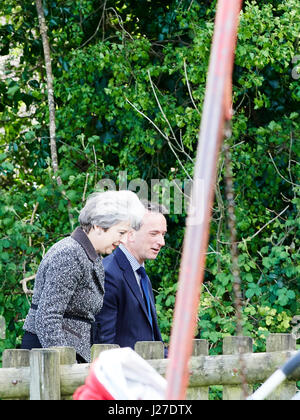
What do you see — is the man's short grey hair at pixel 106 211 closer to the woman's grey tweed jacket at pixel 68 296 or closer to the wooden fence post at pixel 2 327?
the woman's grey tweed jacket at pixel 68 296

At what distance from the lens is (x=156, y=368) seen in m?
3.21

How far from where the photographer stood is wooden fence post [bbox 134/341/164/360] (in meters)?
3.25

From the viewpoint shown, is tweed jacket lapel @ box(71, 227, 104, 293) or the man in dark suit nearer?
tweed jacket lapel @ box(71, 227, 104, 293)

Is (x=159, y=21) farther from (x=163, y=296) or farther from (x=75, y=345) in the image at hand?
(x=75, y=345)

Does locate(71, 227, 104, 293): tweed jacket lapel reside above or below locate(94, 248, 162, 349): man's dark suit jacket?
above

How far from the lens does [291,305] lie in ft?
19.9

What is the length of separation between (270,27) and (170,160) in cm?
146

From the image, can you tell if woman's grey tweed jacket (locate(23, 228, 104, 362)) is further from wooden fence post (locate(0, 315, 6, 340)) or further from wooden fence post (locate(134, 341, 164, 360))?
wooden fence post (locate(0, 315, 6, 340))

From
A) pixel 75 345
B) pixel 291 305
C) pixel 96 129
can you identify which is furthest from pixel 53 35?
pixel 75 345

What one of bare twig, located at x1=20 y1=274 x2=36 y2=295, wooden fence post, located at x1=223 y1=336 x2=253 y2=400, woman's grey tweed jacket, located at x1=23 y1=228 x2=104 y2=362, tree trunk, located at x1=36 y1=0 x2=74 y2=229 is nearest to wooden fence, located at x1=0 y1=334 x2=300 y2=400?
wooden fence post, located at x1=223 y1=336 x2=253 y2=400

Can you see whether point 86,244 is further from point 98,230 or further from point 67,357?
point 67,357

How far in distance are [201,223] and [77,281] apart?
216 centimetres

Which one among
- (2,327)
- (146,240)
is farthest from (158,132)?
(146,240)

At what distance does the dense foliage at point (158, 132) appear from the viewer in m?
6.03
